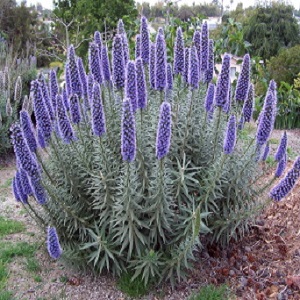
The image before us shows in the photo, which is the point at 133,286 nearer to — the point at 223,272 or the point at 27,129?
the point at 223,272

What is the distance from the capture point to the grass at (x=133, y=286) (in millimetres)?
3734

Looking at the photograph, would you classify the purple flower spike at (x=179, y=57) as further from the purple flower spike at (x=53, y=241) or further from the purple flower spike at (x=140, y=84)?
the purple flower spike at (x=53, y=241)

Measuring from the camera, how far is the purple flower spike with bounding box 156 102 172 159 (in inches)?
109

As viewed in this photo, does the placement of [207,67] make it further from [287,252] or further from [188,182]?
[287,252]

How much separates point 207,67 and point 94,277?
8.38 feet

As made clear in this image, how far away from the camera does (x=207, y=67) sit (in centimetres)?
412

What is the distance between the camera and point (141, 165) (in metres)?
3.46

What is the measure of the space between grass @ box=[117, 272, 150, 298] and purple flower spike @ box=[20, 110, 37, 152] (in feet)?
5.27

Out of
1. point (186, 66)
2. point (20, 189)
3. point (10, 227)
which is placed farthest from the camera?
point (10, 227)

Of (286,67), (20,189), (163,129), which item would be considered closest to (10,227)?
(20,189)

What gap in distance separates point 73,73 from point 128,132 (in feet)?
3.91

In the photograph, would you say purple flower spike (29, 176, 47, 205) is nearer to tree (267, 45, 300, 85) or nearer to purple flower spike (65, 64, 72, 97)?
purple flower spike (65, 64, 72, 97)

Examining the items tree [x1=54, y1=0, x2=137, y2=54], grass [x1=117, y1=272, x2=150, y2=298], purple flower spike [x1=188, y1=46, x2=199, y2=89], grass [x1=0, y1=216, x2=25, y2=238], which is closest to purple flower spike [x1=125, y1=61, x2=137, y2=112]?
purple flower spike [x1=188, y1=46, x2=199, y2=89]

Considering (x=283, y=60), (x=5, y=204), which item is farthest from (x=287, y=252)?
(x=283, y=60)
